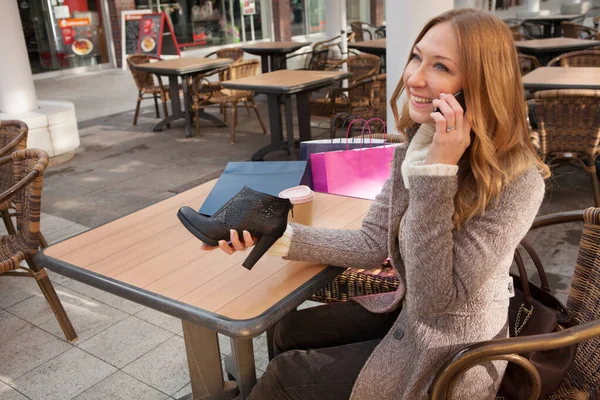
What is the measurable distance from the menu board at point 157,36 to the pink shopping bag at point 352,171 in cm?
834

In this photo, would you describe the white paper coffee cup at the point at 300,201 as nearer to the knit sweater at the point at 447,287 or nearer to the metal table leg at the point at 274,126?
the knit sweater at the point at 447,287

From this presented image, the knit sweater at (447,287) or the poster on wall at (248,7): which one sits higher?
the poster on wall at (248,7)

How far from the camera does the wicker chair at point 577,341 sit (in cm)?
114

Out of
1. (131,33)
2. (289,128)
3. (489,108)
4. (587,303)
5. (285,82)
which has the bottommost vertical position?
(289,128)

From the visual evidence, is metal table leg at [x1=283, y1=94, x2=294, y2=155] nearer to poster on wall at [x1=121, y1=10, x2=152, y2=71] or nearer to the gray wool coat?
the gray wool coat

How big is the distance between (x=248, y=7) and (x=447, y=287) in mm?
14589

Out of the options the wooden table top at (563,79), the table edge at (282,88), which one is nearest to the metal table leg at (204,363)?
the wooden table top at (563,79)

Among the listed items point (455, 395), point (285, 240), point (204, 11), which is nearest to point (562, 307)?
point (455, 395)

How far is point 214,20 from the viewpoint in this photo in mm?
14211

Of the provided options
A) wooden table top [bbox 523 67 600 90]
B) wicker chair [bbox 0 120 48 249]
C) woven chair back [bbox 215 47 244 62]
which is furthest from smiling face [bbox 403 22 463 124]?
woven chair back [bbox 215 47 244 62]

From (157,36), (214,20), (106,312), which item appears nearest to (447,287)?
(106,312)

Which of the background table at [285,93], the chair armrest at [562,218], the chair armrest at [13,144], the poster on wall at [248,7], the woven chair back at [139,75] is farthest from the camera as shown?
the poster on wall at [248,7]

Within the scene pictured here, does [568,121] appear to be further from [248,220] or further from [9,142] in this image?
[9,142]

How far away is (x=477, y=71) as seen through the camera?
1.18m
